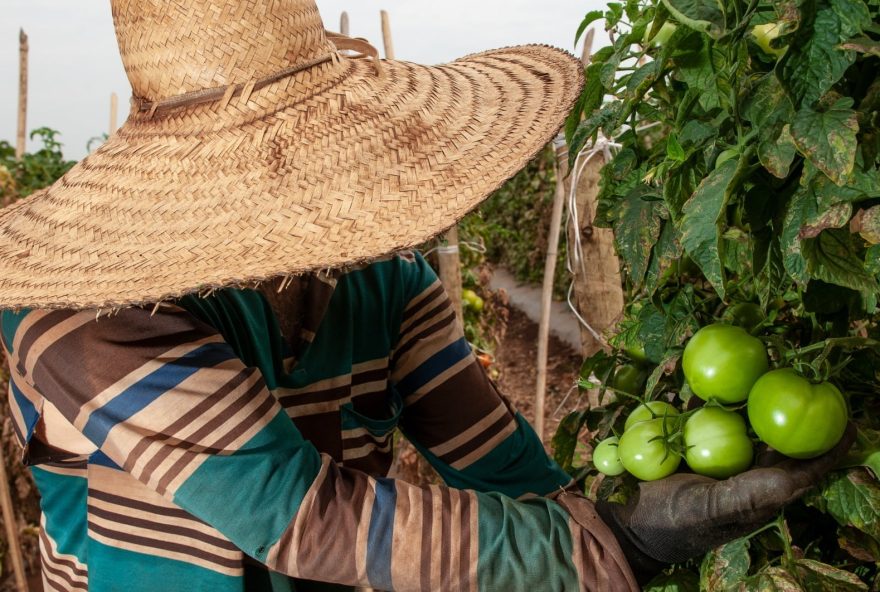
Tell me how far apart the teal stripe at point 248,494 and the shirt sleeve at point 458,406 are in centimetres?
58

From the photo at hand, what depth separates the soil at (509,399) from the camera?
3707mm

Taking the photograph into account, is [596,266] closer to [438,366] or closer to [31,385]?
[438,366]

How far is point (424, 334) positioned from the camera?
1.77 meters

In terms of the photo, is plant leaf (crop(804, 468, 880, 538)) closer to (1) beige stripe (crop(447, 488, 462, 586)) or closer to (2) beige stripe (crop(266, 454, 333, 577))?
(1) beige stripe (crop(447, 488, 462, 586))

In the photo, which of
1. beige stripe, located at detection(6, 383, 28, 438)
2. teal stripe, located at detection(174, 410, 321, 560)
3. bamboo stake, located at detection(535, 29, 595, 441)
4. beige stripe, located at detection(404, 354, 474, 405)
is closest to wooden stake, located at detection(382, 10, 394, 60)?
bamboo stake, located at detection(535, 29, 595, 441)

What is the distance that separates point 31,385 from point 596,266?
1.34m

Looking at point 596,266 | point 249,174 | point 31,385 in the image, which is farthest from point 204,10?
point 596,266

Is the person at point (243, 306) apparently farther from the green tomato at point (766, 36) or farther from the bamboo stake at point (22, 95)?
the bamboo stake at point (22, 95)

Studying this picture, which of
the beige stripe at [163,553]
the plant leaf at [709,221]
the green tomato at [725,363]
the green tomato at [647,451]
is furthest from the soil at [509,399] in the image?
the plant leaf at [709,221]

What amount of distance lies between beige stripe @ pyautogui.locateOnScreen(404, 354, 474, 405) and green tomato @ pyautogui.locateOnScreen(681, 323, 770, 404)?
76 cm

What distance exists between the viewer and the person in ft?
3.81

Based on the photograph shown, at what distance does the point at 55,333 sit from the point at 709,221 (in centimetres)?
98

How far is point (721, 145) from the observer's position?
0.92 meters

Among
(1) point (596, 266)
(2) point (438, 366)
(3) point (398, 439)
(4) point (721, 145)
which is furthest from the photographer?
(3) point (398, 439)
